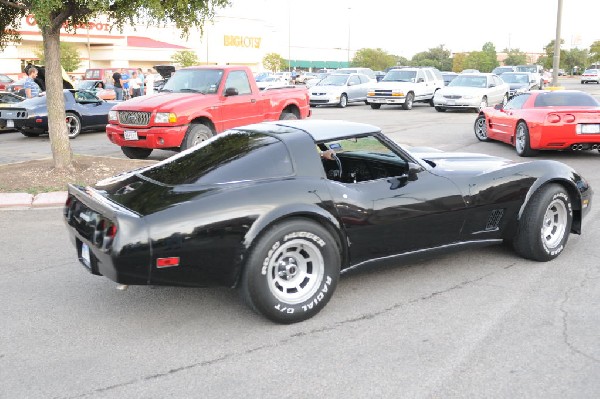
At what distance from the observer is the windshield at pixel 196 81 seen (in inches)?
456

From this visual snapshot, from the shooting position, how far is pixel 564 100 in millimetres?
11281

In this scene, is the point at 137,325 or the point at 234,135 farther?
the point at 234,135

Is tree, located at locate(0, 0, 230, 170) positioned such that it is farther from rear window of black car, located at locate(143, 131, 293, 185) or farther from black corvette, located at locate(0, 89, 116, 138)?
black corvette, located at locate(0, 89, 116, 138)

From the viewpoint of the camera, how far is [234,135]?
4859 mm

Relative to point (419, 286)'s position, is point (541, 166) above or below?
above

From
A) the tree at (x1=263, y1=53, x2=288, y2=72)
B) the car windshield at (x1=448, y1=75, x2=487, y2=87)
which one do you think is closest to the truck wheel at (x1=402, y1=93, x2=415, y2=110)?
the car windshield at (x1=448, y1=75, x2=487, y2=87)

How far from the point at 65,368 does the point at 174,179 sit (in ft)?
4.79

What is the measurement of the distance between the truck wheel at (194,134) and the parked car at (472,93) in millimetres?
14112

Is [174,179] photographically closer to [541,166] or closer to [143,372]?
[143,372]

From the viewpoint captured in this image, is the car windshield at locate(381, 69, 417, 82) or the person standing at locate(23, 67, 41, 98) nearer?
the person standing at locate(23, 67, 41, 98)

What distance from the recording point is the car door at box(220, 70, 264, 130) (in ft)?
37.6

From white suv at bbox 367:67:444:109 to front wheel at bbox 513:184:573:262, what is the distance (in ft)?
65.2

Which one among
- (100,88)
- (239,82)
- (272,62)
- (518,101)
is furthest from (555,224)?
(272,62)

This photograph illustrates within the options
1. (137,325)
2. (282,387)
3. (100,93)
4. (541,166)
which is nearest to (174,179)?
(137,325)
